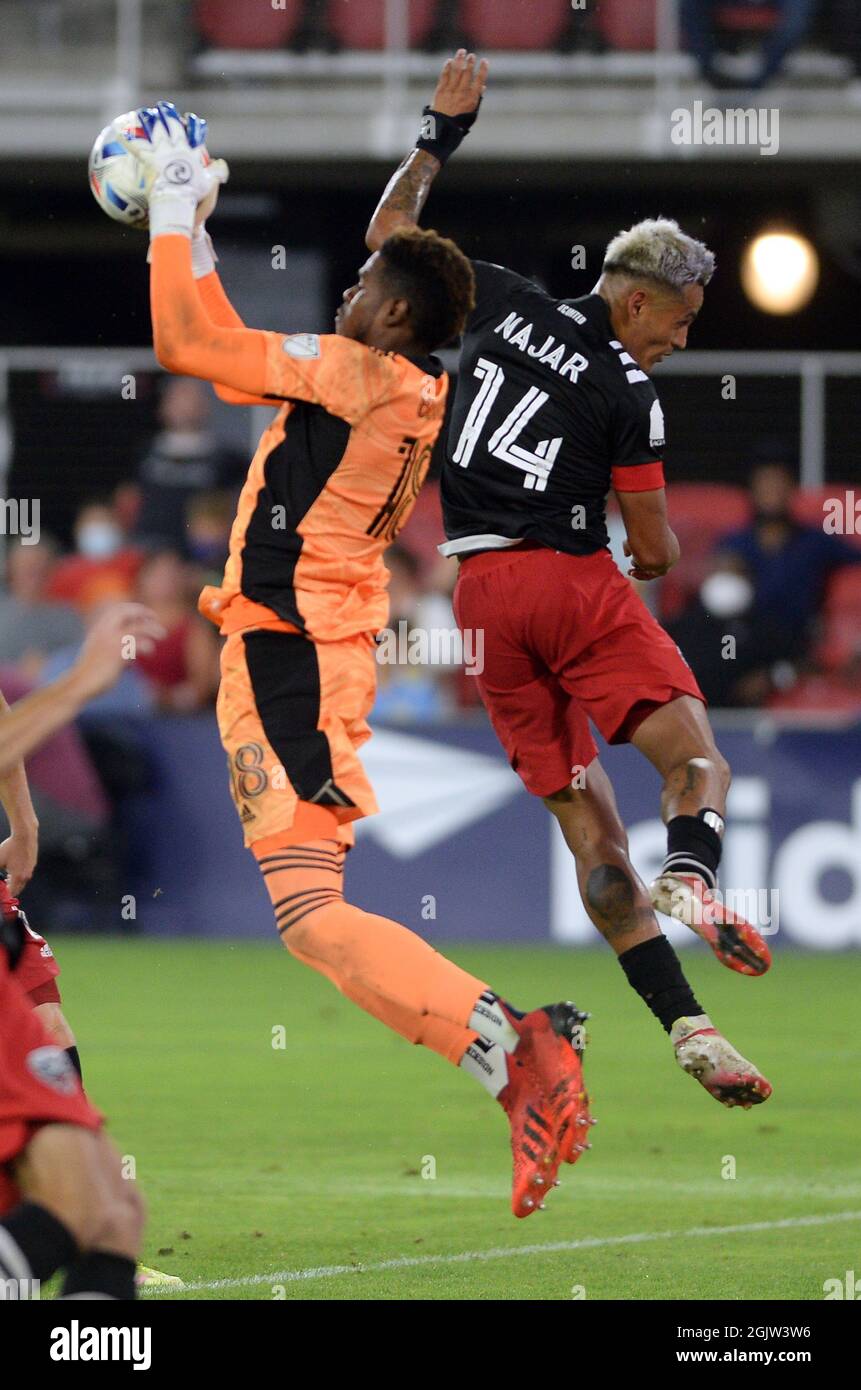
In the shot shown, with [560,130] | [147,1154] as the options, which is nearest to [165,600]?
[560,130]

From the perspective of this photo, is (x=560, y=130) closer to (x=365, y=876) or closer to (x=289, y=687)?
(x=365, y=876)

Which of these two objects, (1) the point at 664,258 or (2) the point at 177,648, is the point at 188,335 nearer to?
(1) the point at 664,258

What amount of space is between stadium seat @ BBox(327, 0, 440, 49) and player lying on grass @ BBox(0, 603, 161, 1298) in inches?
530

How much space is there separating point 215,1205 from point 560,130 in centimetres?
1162

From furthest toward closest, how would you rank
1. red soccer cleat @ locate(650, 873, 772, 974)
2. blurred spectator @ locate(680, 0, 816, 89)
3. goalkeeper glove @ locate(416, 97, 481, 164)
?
blurred spectator @ locate(680, 0, 816, 89)
goalkeeper glove @ locate(416, 97, 481, 164)
red soccer cleat @ locate(650, 873, 772, 974)

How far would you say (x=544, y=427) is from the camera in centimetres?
681

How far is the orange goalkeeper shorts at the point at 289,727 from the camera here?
19.5 feet

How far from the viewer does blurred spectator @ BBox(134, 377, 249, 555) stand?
1462 centimetres

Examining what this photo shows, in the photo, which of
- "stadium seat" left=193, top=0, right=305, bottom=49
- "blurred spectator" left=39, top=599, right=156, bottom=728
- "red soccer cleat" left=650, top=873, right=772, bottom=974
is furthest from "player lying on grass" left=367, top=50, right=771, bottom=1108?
"stadium seat" left=193, top=0, right=305, bottom=49

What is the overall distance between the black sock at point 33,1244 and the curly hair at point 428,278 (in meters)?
2.61

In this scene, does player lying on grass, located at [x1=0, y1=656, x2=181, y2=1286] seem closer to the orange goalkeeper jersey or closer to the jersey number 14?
the orange goalkeeper jersey

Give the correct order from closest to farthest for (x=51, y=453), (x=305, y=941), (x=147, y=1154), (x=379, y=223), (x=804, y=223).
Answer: (x=305, y=941) < (x=379, y=223) < (x=147, y=1154) < (x=51, y=453) < (x=804, y=223)

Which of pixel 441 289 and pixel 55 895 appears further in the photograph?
pixel 55 895

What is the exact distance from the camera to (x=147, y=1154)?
7.83 metres
